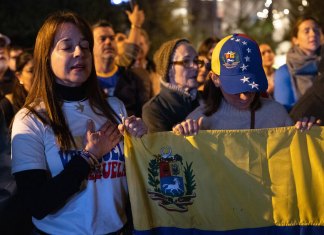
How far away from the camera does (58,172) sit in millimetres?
3297

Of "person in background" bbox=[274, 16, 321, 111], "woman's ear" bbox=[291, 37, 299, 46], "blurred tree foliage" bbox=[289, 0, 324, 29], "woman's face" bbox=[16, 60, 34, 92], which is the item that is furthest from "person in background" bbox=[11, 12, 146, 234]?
"blurred tree foliage" bbox=[289, 0, 324, 29]

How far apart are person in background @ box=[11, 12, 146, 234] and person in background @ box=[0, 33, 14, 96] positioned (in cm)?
172

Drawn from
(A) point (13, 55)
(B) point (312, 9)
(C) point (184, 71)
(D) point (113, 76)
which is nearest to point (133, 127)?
(C) point (184, 71)

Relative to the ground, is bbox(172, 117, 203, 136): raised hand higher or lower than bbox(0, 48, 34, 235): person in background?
higher

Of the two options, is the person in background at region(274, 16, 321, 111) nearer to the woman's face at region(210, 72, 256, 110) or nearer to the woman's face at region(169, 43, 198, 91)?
the woman's face at region(169, 43, 198, 91)

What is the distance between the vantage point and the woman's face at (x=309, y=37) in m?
7.16

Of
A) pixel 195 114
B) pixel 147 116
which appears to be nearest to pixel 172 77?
pixel 147 116

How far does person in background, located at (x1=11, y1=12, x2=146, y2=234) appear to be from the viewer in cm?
321

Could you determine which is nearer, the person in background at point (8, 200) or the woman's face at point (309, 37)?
the person in background at point (8, 200)

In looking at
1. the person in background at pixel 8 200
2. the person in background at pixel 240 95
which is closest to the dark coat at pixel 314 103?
the person in background at pixel 240 95

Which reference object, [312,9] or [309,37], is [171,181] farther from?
[312,9]

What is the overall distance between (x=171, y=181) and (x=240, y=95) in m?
0.69

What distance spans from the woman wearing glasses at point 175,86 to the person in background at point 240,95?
37.8 inches

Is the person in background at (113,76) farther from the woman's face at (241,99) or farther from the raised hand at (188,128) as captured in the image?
the raised hand at (188,128)
